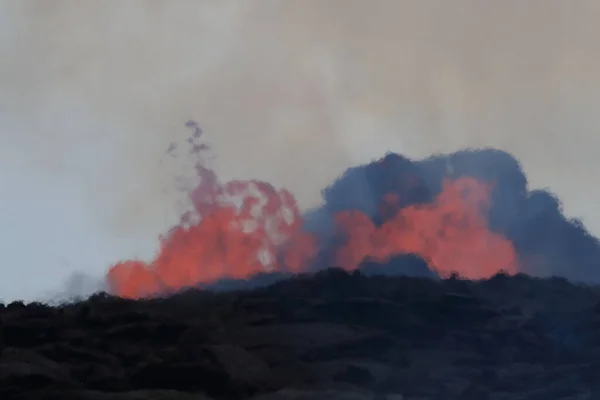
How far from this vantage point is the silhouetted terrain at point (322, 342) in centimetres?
373

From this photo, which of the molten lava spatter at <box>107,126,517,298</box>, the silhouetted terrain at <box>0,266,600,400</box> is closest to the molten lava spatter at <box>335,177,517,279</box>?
the molten lava spatter at <box>107,126,517,298</box>

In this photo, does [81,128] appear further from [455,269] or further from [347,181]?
[455,269]

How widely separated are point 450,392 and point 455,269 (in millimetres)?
970

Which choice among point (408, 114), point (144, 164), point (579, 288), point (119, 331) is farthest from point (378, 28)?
point (119, 331)

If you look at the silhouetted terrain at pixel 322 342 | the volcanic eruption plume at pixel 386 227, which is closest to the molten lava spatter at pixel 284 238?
the volcanic eruption plume at pixel 386 227

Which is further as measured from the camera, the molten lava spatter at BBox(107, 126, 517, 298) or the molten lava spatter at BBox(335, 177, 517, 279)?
the molten lava spatter at BBox(335, 177, 517, 279)

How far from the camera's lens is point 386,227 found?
15.7 ft

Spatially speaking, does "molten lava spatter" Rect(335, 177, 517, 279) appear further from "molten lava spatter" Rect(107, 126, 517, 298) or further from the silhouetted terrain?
the silhouetted terrain

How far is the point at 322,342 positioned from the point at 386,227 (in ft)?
3.07

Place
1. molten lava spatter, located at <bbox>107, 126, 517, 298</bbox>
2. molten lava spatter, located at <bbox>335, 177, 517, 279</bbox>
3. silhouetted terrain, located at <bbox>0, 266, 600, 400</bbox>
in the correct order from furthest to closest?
molten lava spatter, located at <bbox>335, 177, 517, 279</bbox> → molten lava spatter, located at <bbox>107, 126, 517, 298</bbox> → silhouetted terrain, located at <bbox>0, 266, 600, 400</bbox>

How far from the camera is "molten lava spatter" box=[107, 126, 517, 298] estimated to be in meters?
4.46

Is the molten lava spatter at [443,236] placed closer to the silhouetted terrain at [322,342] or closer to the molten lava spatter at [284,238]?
the molten lava spatter at [284,238]

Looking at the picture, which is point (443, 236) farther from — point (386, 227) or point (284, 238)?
point (284, 238)

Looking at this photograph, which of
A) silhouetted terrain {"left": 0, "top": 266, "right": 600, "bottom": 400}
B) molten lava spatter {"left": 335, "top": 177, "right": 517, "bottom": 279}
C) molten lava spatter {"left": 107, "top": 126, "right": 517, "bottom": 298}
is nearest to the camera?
silhouetted terrain {"left": 0, "top": 266, "right": 600, "bottom": 400}
